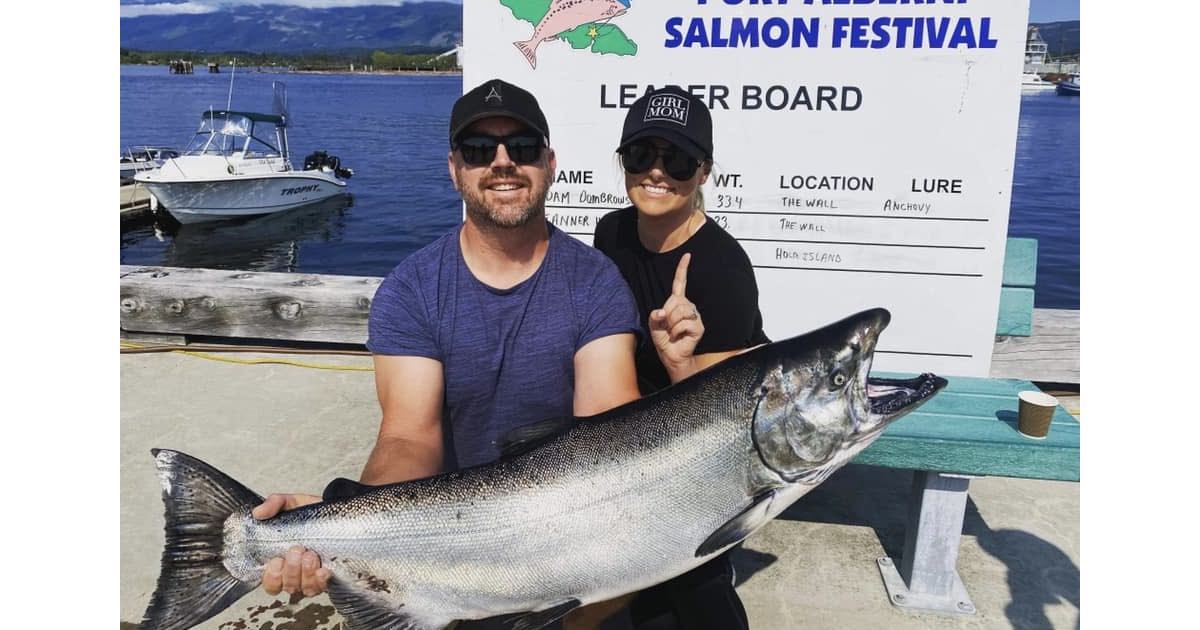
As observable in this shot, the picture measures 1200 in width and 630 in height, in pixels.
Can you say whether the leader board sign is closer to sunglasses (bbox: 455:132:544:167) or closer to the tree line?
sunglasses (bbox: 455:132:544:167)

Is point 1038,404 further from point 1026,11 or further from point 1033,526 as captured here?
point 1026,11

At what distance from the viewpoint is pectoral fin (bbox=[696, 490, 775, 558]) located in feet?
6.62

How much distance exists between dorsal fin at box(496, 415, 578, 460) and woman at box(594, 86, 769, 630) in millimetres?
628

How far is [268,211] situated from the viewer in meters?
24.0

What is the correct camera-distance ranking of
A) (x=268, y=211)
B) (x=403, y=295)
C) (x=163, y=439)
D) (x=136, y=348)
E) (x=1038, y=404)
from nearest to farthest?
(x=403, y=295)
(x=1038, y=404)
(x=163, y=439)
(x=136, y=348)
(x=268, y=211)

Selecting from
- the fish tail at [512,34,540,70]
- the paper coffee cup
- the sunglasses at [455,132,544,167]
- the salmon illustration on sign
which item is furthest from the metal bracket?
the fish tail at [512,34,540,70]

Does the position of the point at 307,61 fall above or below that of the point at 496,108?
above

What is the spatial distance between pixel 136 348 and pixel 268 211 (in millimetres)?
19316

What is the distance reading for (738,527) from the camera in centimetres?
203

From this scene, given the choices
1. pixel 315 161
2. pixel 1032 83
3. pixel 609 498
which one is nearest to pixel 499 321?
pixel 609 498

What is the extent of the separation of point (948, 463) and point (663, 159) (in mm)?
1752

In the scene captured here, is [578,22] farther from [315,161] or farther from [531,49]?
[315,161]

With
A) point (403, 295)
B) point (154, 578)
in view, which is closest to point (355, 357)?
point (154, 578)

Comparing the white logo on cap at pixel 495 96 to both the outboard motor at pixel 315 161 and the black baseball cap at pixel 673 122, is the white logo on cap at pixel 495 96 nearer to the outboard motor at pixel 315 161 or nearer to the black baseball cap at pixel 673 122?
the black baseball cap at pixel 673 122
